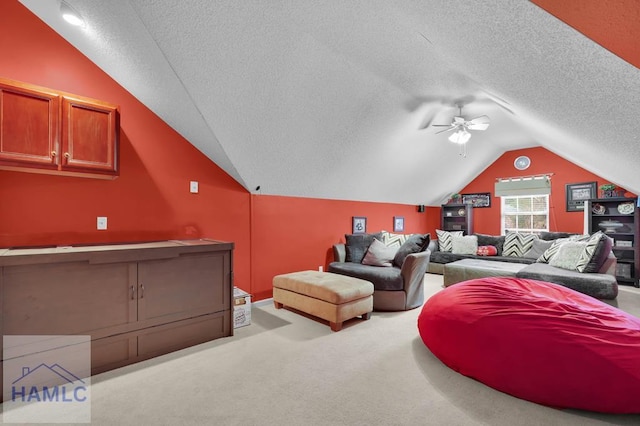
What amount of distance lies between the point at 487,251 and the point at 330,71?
16.4 ft

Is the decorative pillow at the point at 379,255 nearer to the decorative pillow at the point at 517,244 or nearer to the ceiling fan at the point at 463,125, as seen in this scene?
the ceiling fan at the point at 463,125

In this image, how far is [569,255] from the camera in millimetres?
4152

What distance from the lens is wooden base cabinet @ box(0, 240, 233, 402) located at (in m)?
1.89

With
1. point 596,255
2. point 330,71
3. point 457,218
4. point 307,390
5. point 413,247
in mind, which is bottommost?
point 307,390

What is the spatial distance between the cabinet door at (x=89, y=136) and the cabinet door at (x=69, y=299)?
2.78ft

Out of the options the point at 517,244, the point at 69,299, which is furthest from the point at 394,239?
the point at 69,299

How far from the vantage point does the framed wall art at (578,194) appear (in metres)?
5.56

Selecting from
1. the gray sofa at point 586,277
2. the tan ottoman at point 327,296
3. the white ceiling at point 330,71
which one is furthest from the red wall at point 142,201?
the gray sofa at point 586,277

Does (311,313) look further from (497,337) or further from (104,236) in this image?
(104,236)

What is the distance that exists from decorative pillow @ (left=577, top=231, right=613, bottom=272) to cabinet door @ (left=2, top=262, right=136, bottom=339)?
5511mm

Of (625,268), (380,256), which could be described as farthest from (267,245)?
(625,268)

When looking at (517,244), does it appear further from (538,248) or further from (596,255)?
(596,255)

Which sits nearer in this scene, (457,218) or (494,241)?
(494,241)

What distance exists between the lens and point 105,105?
7.85 feet
